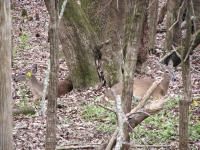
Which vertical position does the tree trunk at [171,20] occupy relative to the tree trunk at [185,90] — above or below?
above

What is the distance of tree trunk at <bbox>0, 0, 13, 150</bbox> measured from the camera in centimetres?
251

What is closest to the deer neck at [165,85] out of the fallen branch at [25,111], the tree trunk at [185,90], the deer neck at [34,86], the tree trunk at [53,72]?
the deer neck at [34,86]

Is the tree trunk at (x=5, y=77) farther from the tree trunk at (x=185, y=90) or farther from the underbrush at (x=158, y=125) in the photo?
the underbrush at (x=158, y=125)

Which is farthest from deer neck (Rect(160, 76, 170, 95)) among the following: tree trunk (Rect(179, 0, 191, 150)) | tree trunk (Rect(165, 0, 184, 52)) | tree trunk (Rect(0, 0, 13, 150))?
tree trunk (Rect(0, 0, 13, 150))

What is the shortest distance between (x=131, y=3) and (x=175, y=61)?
2.30 metres

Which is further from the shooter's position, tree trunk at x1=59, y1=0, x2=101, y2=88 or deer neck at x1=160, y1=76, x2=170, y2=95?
tree trunk at x1=59, y1=0, x2=101, y2=88

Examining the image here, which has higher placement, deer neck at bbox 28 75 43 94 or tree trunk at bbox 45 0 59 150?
tree trunk at bbox 45 0 59 150

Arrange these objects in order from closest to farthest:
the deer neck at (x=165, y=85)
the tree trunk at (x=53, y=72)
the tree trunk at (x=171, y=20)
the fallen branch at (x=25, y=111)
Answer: the tree trunk at (x=53, y=72) → the fallen branch at (x=25, y=111) → the deer neck at (x=165, y=85) → the tree trunk at (x=171, y=20)

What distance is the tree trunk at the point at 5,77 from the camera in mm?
2506

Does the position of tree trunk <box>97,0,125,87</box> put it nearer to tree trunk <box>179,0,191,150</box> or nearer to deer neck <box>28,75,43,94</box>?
deer neck <box>28,75,43,94</box>

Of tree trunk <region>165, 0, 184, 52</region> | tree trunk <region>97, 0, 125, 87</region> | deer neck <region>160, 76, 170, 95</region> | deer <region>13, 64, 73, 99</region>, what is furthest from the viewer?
tree trunk <region>165, 0, 184, 52</region>

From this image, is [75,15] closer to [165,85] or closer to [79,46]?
[79,46]

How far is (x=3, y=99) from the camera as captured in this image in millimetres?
2568

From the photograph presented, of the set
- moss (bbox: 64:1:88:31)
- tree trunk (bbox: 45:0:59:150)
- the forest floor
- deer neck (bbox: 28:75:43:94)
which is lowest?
the forest floor
